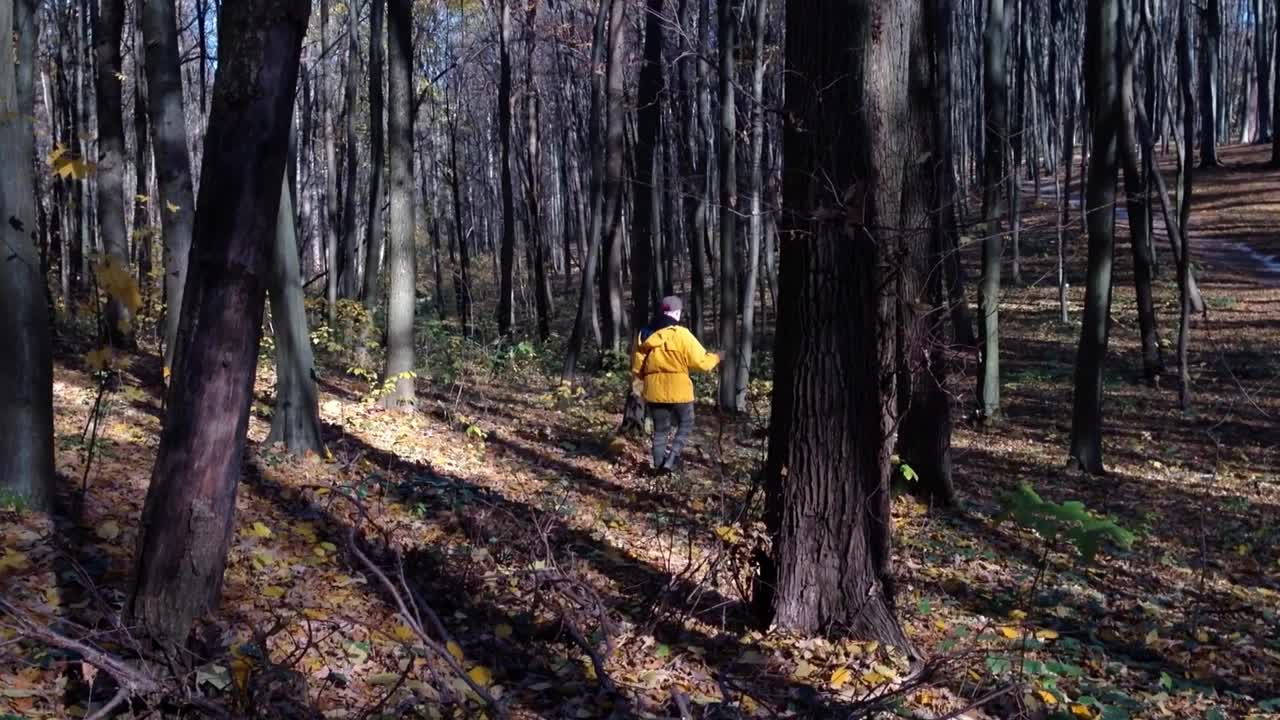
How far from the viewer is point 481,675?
16.4 feet

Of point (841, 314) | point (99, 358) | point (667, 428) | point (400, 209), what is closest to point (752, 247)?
point (400, 209)

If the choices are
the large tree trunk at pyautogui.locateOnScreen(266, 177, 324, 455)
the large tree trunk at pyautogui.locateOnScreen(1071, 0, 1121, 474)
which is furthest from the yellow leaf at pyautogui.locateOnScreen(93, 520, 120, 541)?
the large tree trunk at pyautogui.locateOnScreen(1071, 0, 1121, 474)

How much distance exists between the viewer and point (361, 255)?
155ft

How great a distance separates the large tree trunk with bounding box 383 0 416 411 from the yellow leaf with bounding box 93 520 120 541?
6724mm

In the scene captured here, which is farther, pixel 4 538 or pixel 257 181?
pixel 4 538

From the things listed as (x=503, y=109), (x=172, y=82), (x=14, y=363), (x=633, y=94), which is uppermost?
(x=633, y=94)

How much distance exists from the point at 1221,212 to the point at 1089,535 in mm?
37435

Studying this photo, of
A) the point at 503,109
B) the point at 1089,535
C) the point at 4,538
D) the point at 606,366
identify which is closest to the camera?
the point at 1089,535

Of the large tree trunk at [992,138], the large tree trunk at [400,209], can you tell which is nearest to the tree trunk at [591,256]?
the large tree trunk at [400,209]

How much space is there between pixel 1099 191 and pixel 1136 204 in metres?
3.23

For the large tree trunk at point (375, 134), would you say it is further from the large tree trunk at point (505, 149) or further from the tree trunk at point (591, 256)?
the tree trunk at point (591, 256)

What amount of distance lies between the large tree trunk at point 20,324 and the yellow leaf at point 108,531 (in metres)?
0.34

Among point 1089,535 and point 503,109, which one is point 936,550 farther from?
point 503,109

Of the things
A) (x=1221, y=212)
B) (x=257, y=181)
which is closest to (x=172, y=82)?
(x=257, y=181)
